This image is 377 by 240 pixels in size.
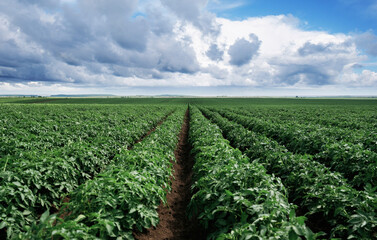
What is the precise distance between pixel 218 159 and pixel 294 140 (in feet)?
23.3

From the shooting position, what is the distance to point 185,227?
15.7 feet

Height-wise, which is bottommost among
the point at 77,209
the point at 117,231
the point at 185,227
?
the point at 185,227

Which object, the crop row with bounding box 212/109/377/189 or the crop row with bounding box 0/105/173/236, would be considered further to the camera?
the crop row with bounding box 212/109/377/189

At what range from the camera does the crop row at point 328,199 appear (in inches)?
124

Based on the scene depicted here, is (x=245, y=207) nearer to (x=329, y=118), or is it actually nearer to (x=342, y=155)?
(x=342, y=155)

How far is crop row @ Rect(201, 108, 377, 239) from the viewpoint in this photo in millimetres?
3143

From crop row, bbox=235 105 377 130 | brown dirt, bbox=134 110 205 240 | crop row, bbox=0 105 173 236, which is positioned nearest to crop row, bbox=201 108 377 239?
brown dirt, bbox=134 110 205 240

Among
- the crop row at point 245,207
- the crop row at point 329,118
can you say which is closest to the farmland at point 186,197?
the crop row at point 245,207

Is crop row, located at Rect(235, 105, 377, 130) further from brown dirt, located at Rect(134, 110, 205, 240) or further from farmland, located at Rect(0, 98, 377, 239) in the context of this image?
brown dirt, located at Rect(134, 110, 205, 240)

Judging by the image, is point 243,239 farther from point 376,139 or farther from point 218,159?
point 376,139

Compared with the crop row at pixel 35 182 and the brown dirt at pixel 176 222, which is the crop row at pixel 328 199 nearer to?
the brown dirt at pixel 176 222

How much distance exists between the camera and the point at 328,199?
13.4 ft

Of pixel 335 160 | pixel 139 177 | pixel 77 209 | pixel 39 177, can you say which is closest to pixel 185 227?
pixel 139 177

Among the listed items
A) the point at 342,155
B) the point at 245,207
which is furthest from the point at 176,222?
the point at 342,155
